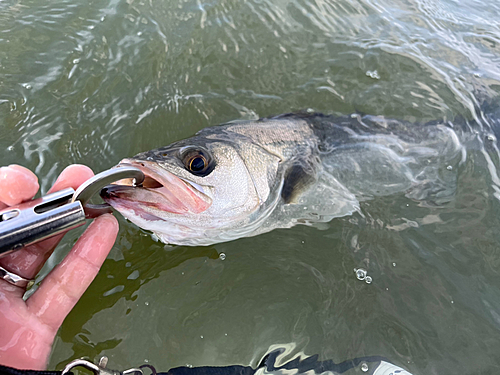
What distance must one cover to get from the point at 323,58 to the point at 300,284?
2938 millimetres

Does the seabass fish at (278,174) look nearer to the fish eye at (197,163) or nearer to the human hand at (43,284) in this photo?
the fish eye at (197,163)

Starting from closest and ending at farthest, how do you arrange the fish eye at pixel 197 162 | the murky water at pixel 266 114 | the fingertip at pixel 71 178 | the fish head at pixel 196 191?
the fingertip at pixel 71 178, the fish head at pixel 196 191, the fish eye at pixel 197 162, the murky water at pixel 266 114

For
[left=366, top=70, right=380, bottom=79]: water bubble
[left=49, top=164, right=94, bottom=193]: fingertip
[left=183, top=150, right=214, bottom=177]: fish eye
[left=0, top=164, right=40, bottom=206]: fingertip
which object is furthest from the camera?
[left=366, top=70, right=380, bottom=79]: water bubble

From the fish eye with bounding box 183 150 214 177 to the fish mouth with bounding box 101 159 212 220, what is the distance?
116mm

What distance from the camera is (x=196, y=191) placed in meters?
2.17

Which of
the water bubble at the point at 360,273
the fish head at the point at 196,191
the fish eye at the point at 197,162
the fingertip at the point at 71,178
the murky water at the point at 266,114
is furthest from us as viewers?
the water bubble at the point at 360,273

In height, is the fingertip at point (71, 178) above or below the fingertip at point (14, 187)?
below

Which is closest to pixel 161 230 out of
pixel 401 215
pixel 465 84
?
pixel 401 215

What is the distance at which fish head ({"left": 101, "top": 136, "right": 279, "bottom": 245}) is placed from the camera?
2021 mm

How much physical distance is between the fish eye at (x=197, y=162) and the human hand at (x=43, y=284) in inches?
22.1

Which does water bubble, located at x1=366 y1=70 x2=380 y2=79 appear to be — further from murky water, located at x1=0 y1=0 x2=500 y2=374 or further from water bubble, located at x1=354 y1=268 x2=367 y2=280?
water bubble, located at x1=354 y1=268 x2=367 y2=280

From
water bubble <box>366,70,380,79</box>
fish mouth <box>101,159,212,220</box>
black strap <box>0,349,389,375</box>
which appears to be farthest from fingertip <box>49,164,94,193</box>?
water bubble <box>366,70,380,79</box>

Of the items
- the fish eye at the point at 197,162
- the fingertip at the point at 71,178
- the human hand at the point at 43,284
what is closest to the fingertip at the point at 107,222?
the human hand at the point at 43,284

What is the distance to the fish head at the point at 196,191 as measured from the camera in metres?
2.02
